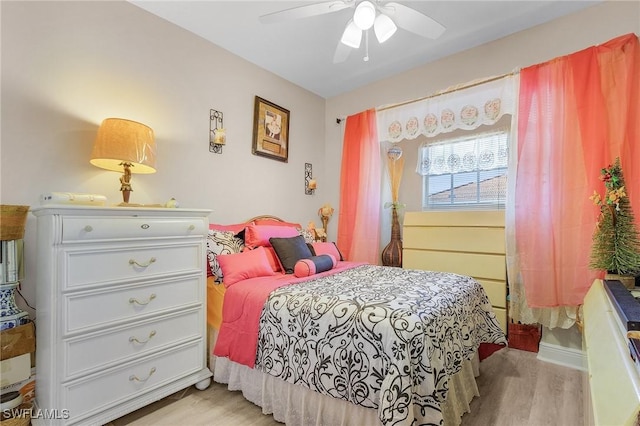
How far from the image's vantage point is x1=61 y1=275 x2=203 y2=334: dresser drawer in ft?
4.51

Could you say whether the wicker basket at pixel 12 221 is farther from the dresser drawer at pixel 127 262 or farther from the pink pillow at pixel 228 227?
the pink pillow at pixel 228 227

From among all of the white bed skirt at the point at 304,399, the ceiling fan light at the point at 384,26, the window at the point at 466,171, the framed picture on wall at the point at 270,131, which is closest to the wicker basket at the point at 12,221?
the white bed skirt at the point at 304,399

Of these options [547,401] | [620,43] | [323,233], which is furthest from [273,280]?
[620,43]

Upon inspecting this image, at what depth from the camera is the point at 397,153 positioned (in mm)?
3264

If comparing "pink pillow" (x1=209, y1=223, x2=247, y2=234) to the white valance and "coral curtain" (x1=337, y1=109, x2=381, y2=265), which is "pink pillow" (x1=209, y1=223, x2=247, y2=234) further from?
the white valance

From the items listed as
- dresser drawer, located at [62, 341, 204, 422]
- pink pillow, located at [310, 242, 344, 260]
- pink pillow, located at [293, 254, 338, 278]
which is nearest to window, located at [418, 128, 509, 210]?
pink pillow, located at [310, 242, 344, 260]

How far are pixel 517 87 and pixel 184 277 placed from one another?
2.97 metres

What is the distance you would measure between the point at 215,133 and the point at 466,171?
2.51 metres

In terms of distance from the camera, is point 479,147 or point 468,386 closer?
point 468,386

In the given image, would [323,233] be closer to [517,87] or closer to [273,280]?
[273,280]

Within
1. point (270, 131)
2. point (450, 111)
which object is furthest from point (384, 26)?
point (270, 131)

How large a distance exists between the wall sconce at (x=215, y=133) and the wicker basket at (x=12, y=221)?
1400 mm

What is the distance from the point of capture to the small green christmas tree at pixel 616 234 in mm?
1688

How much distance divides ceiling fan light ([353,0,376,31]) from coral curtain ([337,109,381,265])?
5.20 ft
